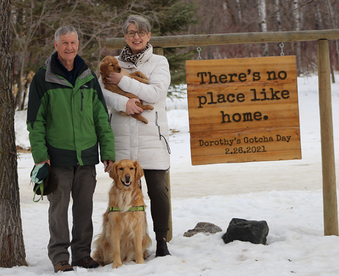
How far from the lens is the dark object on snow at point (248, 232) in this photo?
384 centimetres

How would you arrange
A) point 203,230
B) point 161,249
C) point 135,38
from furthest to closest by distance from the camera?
point 203,230
point 161,249
point 135,38

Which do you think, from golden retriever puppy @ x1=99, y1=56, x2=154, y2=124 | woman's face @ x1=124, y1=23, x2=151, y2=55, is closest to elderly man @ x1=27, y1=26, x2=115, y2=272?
golden retriever puppy @ x1=99, y1=56, x2=154, y2=124

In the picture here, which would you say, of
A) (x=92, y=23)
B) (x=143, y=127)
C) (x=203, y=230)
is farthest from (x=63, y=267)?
(x=92, y=23)

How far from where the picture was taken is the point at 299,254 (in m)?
3.47

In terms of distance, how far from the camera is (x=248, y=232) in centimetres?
387

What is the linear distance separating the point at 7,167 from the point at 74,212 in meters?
0.74

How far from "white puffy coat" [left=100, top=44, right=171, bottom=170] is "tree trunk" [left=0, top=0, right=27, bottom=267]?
889 mm

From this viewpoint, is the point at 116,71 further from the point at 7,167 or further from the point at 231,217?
the point at 231,217

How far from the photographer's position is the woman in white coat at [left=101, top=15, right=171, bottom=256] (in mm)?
3268

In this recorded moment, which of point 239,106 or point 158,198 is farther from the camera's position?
point 239,106

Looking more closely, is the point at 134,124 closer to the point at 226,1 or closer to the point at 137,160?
the point at 137,160

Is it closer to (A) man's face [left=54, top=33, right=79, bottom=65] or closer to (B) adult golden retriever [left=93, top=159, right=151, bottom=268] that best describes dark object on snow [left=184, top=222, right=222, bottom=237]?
(B) adult golden retriever [left=93, top=159, right=151, bottom=268]

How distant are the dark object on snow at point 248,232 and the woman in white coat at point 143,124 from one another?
862 millimetres

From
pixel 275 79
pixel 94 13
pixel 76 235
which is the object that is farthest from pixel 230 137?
pixel 94 13
